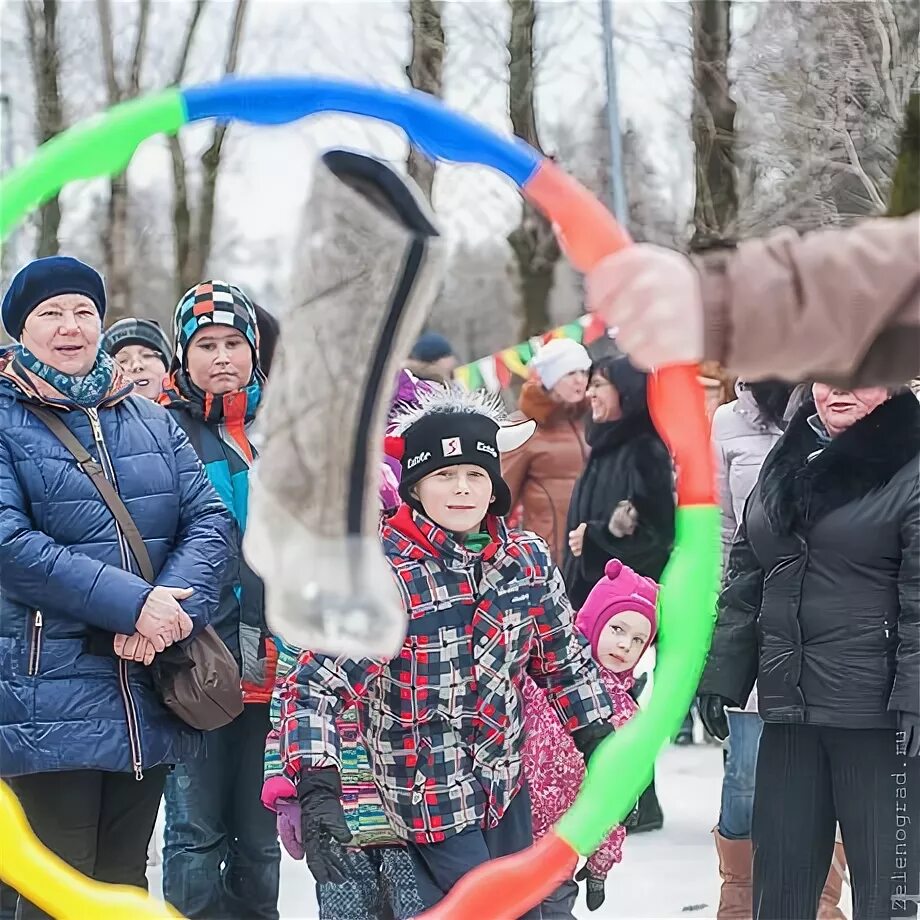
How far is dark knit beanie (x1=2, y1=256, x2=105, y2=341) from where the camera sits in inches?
128

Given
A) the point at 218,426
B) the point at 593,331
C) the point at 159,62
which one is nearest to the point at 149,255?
the point at 159,62

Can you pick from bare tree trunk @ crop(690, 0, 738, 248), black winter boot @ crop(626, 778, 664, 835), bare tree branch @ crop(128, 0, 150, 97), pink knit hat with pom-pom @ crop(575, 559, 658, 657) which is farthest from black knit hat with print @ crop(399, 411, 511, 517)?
bare tree branch @ crop(128, 0, 150, 97)

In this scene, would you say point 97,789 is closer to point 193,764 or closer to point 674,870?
point 193,764

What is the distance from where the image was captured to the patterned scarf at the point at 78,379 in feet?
10.5

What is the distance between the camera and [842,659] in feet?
11.2

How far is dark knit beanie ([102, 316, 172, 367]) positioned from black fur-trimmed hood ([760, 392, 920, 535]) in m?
2.28

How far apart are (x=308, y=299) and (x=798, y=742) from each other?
1.76 meters

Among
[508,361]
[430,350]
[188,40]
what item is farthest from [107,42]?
[430,350]

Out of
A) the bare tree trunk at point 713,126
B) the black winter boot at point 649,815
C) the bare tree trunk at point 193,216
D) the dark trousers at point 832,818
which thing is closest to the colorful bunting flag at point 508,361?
the bare tree trunk at point 713,126

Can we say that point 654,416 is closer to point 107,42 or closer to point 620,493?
point 620,493

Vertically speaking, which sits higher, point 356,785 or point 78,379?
point 78,379

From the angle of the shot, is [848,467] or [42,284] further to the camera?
[848,467]

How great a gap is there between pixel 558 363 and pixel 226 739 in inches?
98.8

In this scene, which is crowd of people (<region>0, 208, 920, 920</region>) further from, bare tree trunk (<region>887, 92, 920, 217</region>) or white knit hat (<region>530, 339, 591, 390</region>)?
bare tree trunk (<region>887, 92, 920, 217</region>)
